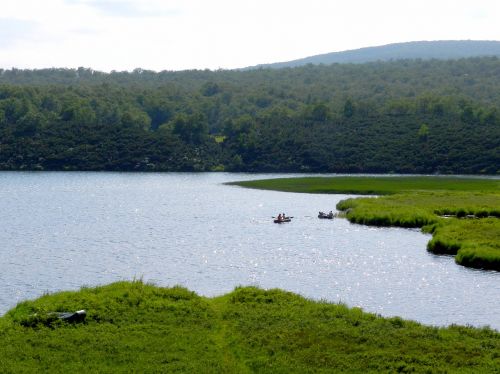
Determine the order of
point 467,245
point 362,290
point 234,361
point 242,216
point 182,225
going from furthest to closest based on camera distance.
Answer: point 242,216
point 182,225
point 467,245
point 362,290
point 234,361

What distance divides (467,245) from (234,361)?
4102cm

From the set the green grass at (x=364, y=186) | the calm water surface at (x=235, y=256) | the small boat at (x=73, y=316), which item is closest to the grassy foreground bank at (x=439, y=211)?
the green grass at (x=364, y=186)

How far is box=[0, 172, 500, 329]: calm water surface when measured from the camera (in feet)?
180

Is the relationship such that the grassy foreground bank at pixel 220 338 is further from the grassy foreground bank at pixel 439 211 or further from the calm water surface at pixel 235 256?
the grassy foreground bank at pixel 439 211

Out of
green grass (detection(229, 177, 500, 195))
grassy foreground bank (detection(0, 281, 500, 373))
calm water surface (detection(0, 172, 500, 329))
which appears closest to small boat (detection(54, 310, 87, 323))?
grassy foreground bank (detection(0, 281, 500, 373))

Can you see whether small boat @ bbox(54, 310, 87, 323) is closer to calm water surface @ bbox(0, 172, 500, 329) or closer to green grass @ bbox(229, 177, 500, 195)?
calm water surface @ bbox(0, 172, 500, 329)

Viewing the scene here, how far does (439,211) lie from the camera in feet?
336

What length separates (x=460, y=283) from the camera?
59188mm

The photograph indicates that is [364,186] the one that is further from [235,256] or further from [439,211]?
[235,256]

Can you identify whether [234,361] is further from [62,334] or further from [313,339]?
[62,334]

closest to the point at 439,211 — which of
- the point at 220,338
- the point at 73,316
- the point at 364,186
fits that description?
the point at 364,186

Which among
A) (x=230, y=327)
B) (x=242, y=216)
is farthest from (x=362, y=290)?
(x=242, y=216)

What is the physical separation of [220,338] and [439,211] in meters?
68.7

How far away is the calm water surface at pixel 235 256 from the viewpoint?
5488cm
